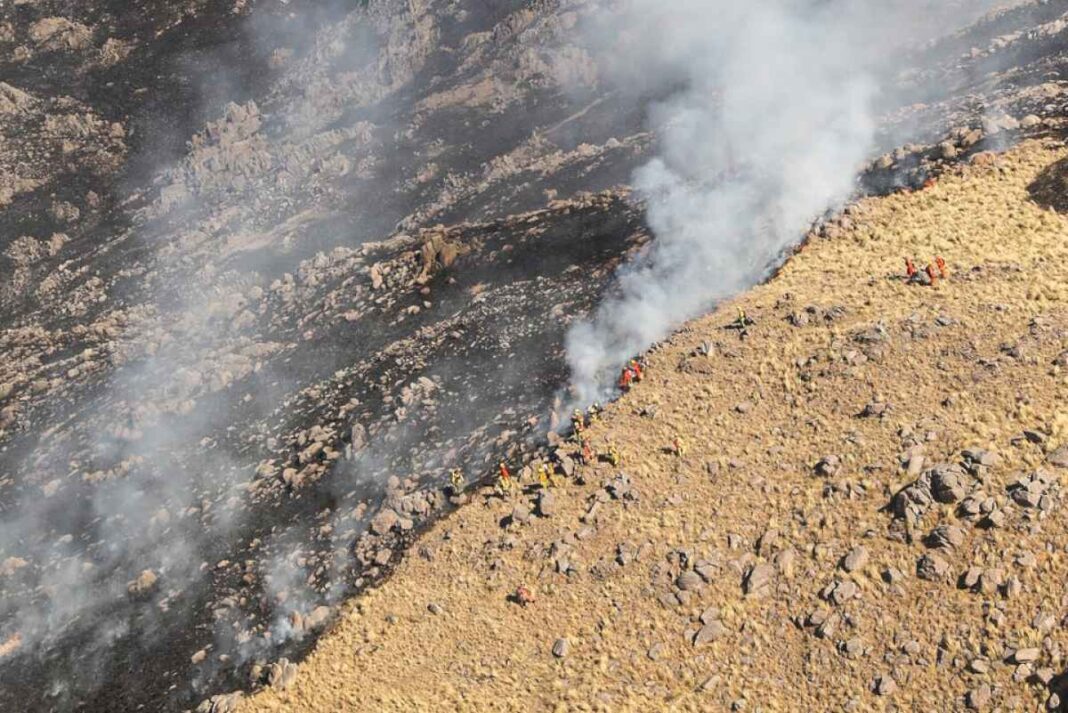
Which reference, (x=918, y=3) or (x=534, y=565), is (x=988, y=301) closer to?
(x=534, y=565)

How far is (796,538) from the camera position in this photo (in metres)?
15.8

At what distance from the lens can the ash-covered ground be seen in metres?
21.7

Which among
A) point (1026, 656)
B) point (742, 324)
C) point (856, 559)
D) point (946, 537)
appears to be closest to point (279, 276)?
point (742, 324)

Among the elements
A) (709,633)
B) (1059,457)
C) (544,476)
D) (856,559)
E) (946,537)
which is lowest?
(709,633)

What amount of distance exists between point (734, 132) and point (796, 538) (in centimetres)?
2753

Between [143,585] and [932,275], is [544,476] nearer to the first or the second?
[932,275]

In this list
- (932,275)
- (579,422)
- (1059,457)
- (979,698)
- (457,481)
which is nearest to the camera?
(979,698)

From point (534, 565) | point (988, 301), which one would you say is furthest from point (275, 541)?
point (988, 301)

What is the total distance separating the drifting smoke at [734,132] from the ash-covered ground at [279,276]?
5.12 ft

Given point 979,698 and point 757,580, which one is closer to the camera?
point 979,698

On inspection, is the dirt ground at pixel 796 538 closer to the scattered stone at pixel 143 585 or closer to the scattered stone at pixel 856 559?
the scattered stone at pixel 856 559

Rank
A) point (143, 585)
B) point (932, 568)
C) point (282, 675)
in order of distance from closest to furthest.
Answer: point (932, 568) → point (282, 675) → point (143, 585)

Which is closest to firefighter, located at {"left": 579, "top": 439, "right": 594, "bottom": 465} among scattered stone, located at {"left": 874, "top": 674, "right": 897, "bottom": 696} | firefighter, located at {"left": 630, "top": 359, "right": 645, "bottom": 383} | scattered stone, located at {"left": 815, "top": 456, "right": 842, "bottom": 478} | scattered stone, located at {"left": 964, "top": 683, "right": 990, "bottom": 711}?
firefighter, located at {"left": 630, "top": 359, "right": 645, "bottom": 383}

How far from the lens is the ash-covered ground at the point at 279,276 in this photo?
2166 cm
